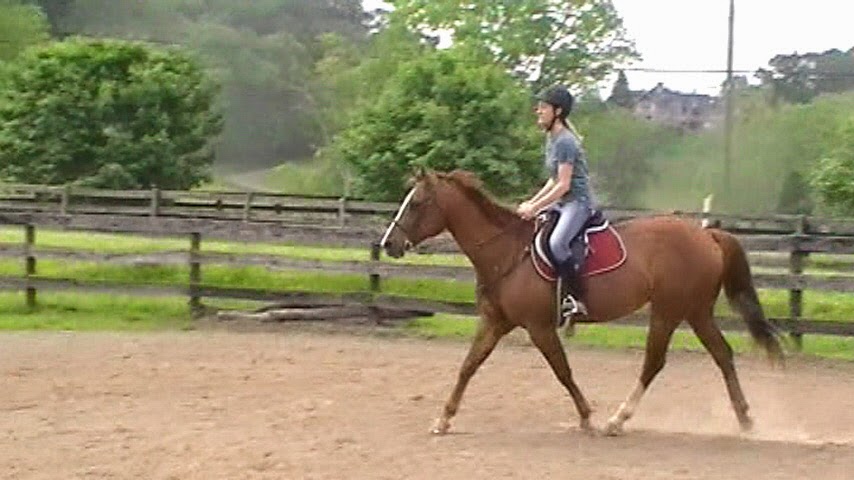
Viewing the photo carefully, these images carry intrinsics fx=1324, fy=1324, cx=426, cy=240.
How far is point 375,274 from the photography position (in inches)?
586

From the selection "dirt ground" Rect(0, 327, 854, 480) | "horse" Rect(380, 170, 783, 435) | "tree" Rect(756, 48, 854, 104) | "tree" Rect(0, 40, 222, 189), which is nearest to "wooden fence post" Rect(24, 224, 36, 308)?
"dirt ground" Rect(0, 327, 854, 480)

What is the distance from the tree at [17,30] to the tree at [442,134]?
2335 cm

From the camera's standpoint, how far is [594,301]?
8852 millimetres

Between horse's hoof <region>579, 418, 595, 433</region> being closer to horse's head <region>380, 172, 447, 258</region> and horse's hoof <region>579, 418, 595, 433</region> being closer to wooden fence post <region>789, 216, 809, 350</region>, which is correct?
horse's head <region>380, 172, 447, 258</region>

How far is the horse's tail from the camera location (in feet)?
30.2

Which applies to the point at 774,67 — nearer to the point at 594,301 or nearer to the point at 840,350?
the point at 840,350

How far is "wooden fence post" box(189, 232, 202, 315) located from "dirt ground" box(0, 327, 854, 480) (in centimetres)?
141

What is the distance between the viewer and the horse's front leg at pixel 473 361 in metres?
8.58

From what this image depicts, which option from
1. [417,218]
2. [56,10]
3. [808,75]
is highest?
[56,10]

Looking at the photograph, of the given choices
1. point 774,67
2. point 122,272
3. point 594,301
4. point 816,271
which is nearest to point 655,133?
point 774,67

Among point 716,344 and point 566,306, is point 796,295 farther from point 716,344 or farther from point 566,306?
point 566,306

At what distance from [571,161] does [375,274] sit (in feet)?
21.4

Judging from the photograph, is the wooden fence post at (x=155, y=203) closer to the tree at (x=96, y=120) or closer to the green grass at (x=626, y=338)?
the tree at (x=96, y=120)

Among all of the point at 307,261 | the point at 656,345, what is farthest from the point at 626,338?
the point at 656,345
